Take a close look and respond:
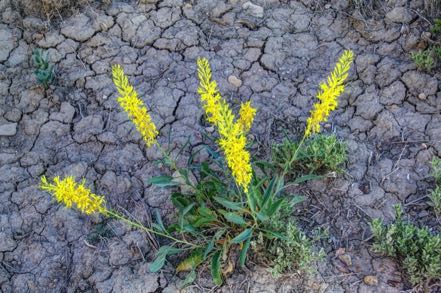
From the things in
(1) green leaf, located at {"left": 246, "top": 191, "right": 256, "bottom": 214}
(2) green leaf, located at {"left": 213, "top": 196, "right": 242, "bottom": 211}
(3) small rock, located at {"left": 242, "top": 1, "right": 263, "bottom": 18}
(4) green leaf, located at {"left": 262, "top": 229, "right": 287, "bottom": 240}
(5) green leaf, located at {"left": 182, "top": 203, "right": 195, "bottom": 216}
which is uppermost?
(3) small rock, located at {"left": 242, "top": 1, "right": 263, "bottom": 18}

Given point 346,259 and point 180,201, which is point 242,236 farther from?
point 346,259

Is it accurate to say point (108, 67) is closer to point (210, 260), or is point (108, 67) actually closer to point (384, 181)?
point (210, 260)

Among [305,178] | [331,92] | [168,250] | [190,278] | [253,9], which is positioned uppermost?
[331,92]

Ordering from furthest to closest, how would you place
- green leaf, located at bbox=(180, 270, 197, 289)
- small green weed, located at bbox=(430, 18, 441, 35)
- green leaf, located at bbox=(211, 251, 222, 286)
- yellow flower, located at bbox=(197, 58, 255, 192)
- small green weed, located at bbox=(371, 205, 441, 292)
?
small green weed, located at bbox=(430, 18, 441, 35), green leaf, located at bbox=(180, 270, 197, 289), green leaf, located at bbox=(211, 251, 222, 286), small green weed, located at bbox=(371, 205, 441, 292), yellow flower, located at bbox=(197, 58, 255, 192)

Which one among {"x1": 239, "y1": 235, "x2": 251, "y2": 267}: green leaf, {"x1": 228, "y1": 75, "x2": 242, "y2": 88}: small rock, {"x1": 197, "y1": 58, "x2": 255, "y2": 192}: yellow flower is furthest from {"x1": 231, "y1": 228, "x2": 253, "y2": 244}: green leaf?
{"x1": 228, "y1": 75, "x2": 242, "y2": 88}: small rock

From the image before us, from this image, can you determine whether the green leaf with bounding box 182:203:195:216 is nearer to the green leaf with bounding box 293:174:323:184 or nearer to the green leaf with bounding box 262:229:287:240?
the green leaf with bounding box 262:229:287:240

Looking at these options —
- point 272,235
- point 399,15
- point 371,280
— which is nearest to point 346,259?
point 371,280

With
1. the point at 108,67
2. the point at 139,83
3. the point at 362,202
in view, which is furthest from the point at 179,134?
the point at 362,202
